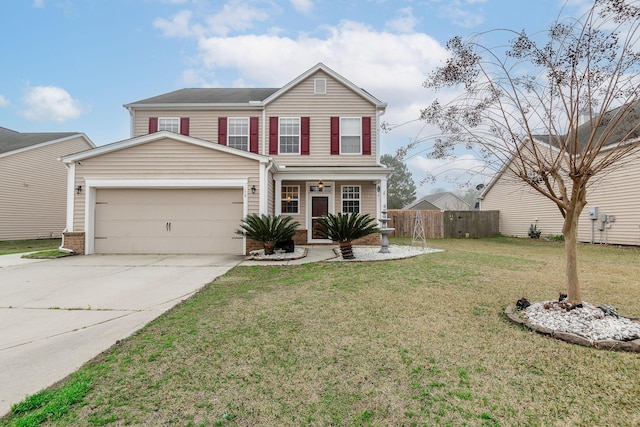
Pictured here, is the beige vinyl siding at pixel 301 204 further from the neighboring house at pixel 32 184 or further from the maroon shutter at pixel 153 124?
the neighboring house at pixel 32 184

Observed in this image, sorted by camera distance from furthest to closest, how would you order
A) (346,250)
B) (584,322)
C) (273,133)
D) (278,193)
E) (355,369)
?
1. (273,133)
2. (278,193)
3. (346,250)
4. (584,322)
5. (355,369)

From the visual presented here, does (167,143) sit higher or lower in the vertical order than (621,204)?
higher

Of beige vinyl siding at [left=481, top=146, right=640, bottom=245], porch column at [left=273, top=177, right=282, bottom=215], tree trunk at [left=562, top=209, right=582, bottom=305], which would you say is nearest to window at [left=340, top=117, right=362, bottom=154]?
porch column at [left=273, top=177, right=282, bottom=215]

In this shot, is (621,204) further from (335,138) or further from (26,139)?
(26,139)

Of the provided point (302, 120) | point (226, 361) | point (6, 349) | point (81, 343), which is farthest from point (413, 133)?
point (302, 120)

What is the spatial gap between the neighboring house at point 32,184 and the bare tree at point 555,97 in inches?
699

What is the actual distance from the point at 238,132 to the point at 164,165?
13.8 feet

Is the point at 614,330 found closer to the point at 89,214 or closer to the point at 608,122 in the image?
the point at 608,122

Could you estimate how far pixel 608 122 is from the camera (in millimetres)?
3604

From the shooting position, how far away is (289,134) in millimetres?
13188

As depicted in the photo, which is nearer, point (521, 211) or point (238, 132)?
point (238, 132)

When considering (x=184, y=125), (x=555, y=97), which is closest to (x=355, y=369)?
(x=555, y=97)

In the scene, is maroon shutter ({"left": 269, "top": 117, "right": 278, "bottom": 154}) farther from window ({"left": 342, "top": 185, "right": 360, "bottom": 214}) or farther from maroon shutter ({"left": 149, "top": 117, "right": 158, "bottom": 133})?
maroon shutter ({"left": 149, "top": 117, "right": 158, "bottom": 133})

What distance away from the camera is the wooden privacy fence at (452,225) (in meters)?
19.3
